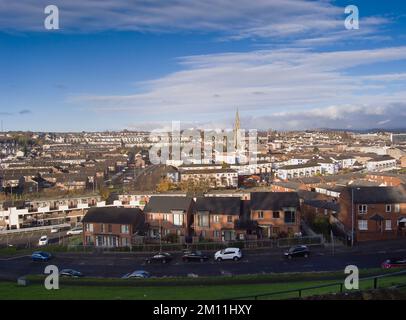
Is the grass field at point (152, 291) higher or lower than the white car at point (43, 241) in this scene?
higher

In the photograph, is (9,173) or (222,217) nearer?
(222,217)

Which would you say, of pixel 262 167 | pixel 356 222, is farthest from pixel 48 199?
pixel 262 167

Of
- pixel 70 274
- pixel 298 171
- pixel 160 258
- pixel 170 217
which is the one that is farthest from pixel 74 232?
pixel 298 171

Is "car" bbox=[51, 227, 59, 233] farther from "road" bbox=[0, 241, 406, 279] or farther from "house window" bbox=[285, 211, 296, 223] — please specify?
"house window" bbox=[285, 211, 296, 223]

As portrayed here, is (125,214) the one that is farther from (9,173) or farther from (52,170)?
(52,170)

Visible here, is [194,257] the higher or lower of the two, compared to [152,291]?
lower

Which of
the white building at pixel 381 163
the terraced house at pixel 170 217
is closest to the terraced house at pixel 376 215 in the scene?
the terraced house at pixel 170 217

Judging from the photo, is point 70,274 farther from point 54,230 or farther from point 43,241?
point 54,230

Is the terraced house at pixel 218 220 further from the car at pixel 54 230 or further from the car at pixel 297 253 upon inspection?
the car at pixel 54 230
